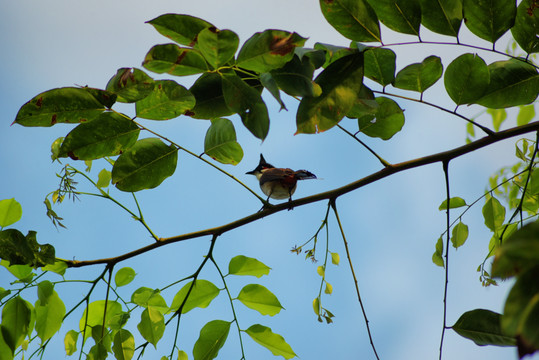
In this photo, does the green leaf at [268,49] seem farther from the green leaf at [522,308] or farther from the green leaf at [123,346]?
the green leaf at [123,346]

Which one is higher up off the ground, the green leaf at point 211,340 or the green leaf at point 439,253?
the green leaf at point 439,253

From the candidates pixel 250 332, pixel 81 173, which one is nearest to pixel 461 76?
pixel 250 332

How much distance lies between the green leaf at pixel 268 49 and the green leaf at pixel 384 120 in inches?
17.7

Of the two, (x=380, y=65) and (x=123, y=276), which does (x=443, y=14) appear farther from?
(x=123, y=276)

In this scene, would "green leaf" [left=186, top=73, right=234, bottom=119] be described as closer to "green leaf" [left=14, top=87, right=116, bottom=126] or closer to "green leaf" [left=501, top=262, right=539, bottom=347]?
"green leaf" [left=14, top=87, right=116, bottom=126]

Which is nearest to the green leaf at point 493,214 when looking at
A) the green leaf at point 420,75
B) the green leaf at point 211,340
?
the green leaf at point 420,75

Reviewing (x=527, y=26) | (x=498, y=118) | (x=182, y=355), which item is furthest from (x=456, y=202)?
(x=182, y=355)

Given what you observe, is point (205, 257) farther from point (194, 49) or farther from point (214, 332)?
point (194, 49)

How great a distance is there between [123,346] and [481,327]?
0.89 meters

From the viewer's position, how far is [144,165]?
1099 mm

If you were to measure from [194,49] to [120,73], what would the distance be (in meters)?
0.18

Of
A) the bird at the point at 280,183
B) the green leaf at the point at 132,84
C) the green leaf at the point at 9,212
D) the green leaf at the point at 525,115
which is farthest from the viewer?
the bird at the point at 280,183

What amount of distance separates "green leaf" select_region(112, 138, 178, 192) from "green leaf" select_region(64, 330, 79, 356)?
1.92 feet

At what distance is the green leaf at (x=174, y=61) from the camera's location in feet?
2.67
